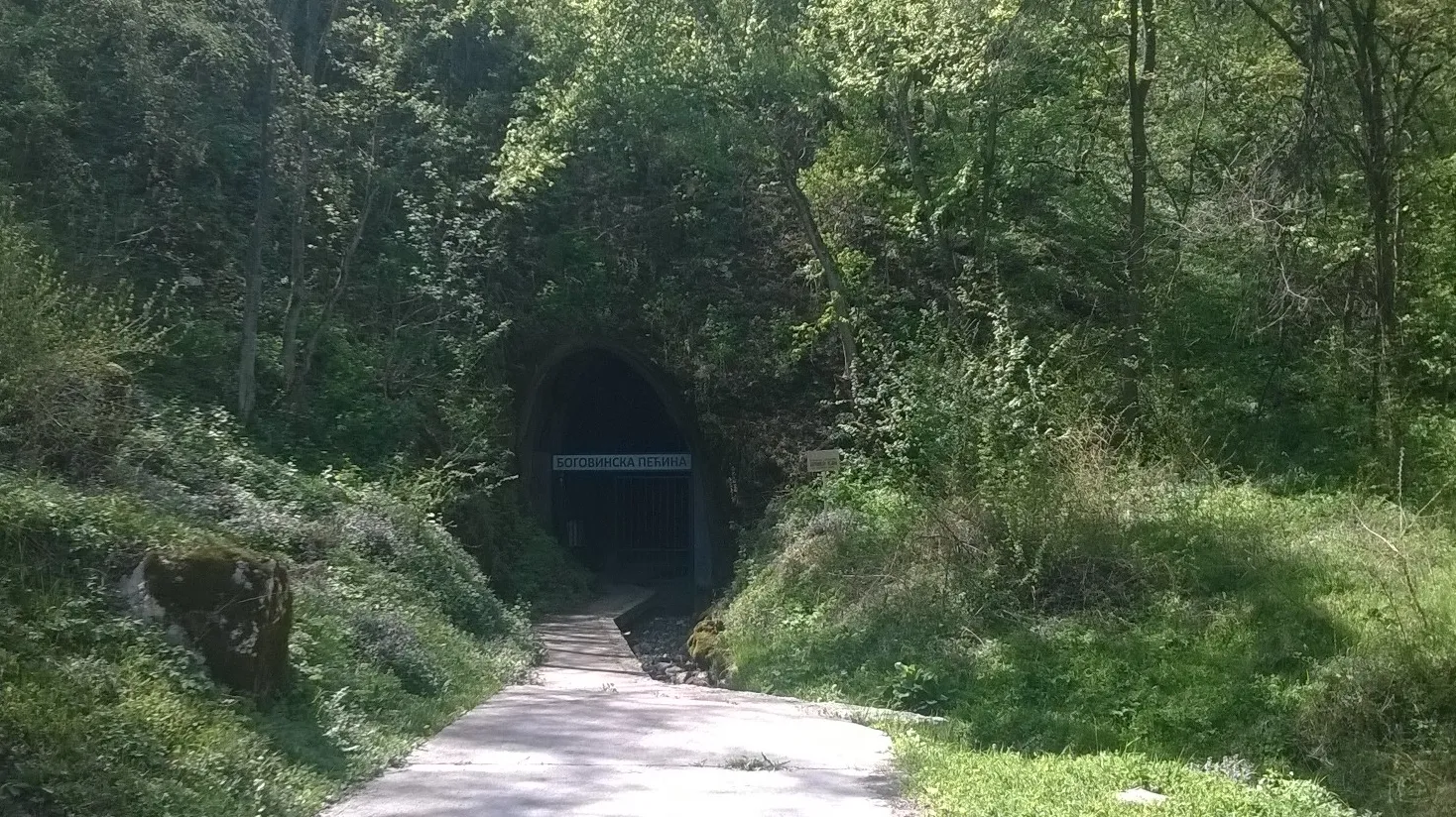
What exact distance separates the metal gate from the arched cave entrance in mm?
23

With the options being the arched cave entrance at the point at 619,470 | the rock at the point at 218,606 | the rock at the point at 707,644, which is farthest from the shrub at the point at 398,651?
the arched cave entrance at the point at 619,470

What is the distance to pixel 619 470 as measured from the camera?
2480 centimetres

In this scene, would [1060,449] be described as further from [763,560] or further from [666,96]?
[666,96]

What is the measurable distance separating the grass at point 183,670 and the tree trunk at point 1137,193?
28.7 feet

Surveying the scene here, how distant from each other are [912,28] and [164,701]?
12443mm

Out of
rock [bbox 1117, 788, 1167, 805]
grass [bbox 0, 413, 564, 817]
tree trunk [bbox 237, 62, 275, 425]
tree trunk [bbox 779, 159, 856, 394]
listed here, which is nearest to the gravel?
grass [bbox 0, 413, 564, 817]

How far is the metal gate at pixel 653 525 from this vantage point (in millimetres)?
26906

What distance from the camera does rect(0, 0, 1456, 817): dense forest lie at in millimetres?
8359

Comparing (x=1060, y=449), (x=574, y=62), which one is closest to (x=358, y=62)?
(x=574, y=62)

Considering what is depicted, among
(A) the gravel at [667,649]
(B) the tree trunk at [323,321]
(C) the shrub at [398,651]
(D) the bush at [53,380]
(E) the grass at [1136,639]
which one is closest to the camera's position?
(E) the grass at [1136,639]

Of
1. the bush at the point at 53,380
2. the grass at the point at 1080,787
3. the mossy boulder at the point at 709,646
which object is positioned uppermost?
the bush at the point at 53,380

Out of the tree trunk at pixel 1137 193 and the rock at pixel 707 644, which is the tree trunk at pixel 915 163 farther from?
the rock at pixel 707 644

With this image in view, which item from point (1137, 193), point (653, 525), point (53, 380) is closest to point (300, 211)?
point (53, 380)

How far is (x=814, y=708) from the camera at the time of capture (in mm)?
10344
